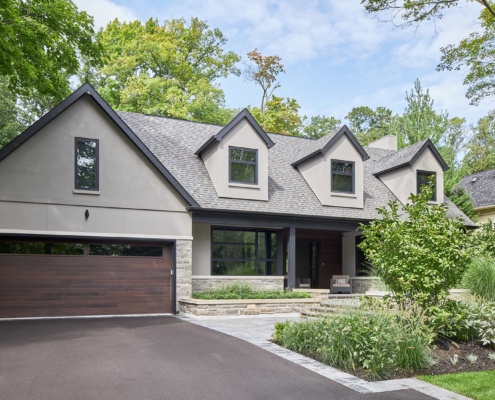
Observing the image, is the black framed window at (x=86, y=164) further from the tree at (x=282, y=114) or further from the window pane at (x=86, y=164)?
the tree at (x=282, y=114)

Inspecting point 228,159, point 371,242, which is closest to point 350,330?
point 371,242

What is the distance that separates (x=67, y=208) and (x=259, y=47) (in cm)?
2423

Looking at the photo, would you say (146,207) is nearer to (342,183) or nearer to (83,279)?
(83,279)

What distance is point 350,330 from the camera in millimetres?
8023

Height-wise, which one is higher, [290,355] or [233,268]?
[233,268]

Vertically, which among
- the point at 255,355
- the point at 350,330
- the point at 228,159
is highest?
the point at 228,159

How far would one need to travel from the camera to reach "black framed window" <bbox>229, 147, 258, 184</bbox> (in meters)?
17.3

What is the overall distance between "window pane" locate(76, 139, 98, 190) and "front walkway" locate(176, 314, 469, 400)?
489cm

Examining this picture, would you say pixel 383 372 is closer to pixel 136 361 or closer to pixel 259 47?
pixel 136 361

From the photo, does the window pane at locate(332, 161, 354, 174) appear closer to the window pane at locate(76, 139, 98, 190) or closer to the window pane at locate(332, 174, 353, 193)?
the window pane at locate(332, 174, 353, 193)

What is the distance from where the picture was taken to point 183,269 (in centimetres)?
1540

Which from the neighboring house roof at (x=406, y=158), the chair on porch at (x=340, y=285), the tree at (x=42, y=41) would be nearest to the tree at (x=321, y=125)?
the neighboring house roof at (x=406, y=158)

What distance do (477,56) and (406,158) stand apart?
206 inches

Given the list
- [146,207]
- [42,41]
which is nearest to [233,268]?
[146,207]
